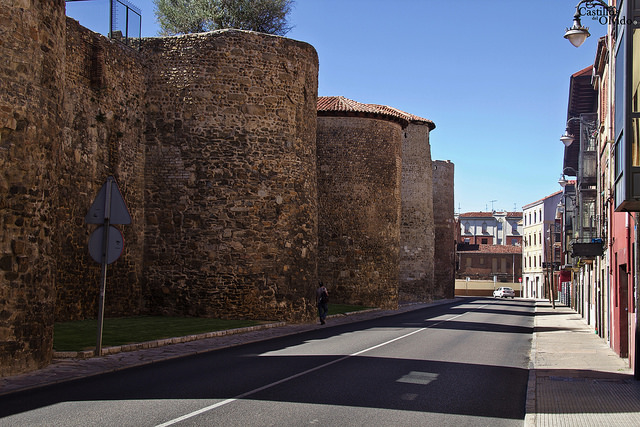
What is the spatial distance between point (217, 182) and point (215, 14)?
1546cm

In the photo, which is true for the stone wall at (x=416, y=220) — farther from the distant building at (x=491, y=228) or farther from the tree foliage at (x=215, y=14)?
the distant building at (x=491, y=228)

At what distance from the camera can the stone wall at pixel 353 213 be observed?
34531mm

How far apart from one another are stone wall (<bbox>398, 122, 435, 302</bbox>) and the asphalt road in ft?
106

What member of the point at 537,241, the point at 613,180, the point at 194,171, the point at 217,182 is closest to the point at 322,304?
the point at 217,182

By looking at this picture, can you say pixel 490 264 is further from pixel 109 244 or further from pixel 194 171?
pixel 109 244

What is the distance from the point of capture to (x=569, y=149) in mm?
38500

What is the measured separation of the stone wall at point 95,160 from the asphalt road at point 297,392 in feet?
17.9

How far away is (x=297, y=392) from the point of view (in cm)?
934

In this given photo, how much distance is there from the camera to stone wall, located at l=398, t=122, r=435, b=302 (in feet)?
157

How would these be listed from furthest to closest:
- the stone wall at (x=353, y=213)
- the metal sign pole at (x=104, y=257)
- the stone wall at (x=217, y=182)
→ the stone wall at (x=353, y=213)
the stone wall at (x=217, y=182)
the metal sign pole at (x=104, y=257)

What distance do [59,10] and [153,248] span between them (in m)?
10.7

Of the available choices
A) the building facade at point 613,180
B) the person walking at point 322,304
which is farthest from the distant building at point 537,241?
the person walking at point 322,304

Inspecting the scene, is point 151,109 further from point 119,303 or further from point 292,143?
point 119,303

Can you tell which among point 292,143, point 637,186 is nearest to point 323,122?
point 292,143
